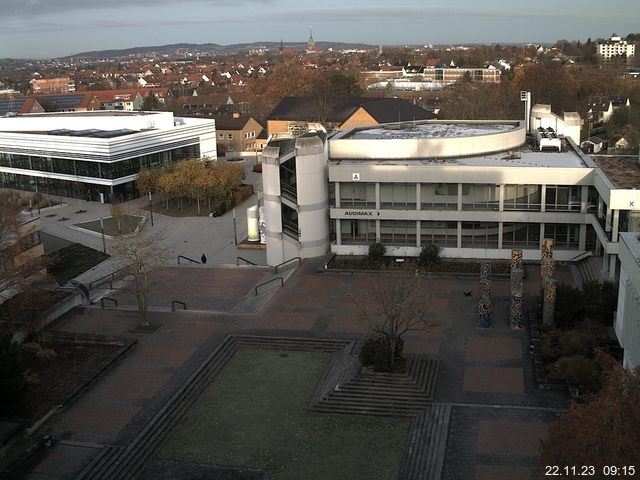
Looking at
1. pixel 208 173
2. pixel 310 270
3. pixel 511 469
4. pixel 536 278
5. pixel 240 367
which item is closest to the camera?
pixel 511 469

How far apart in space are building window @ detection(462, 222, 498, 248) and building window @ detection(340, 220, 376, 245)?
4.96 m

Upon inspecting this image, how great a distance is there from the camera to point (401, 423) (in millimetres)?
22312

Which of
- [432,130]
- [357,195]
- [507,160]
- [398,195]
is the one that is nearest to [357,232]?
[357,195]

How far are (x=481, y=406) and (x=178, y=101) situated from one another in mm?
107234

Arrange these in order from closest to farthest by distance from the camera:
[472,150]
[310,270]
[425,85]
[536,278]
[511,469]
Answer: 1. [511,469]
2. [536,278]
3. [310,270]
4. [472,150]
5. [425,85]

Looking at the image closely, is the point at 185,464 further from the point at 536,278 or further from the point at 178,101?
the point at 178,101

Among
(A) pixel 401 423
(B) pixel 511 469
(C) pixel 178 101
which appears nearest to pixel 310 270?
(A) pixel 401 423

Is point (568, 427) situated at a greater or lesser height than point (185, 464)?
greater

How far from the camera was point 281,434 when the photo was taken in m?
21.9

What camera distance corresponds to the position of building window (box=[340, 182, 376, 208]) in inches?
1521

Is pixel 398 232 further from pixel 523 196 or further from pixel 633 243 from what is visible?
pixel 633 243

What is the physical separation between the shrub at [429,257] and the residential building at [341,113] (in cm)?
3993

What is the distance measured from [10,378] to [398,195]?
869 inches

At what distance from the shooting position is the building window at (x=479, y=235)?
37.7 meters
